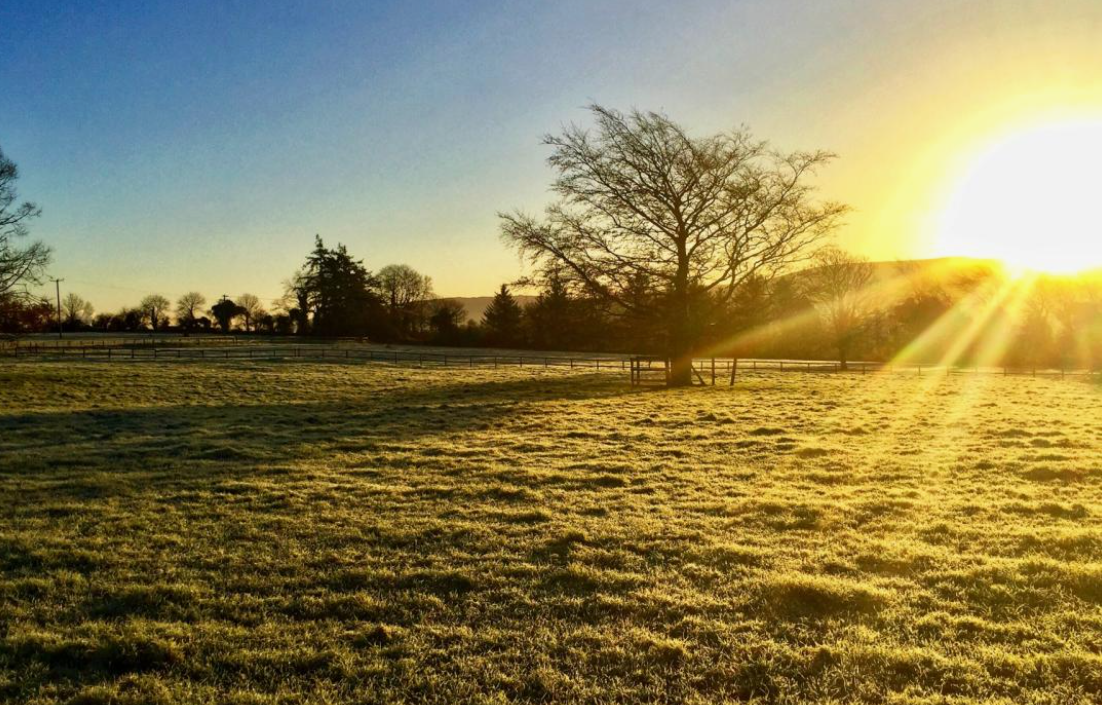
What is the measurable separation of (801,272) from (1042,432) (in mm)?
18561

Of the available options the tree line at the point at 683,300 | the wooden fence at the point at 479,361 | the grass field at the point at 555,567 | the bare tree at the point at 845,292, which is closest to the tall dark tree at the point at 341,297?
the tree line at the point at 683,300

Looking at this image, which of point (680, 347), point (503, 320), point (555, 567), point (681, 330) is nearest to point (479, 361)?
point (680, 347)

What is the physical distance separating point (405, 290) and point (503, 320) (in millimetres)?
29959

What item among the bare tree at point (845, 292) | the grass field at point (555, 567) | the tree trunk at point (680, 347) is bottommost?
the grass field at point (555, 567)

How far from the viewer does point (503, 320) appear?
8769cm

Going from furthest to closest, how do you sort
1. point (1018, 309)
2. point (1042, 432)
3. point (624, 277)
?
point (1018, 309) → point (624, 277) → point (1042, 432)

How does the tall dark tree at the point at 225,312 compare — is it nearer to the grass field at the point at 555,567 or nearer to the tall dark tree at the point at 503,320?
the tall dark tree at the point at 503,320

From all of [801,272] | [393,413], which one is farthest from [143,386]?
[801,272]

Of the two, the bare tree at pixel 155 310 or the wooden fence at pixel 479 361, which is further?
the bare tree at pixel 155 310

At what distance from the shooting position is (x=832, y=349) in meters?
70.5

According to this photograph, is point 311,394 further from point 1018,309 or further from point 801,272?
point 1018,309

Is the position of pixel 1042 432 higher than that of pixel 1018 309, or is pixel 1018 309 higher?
pixel 1018 309

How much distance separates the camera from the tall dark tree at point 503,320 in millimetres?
86688

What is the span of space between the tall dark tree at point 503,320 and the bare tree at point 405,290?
18.3 meters
